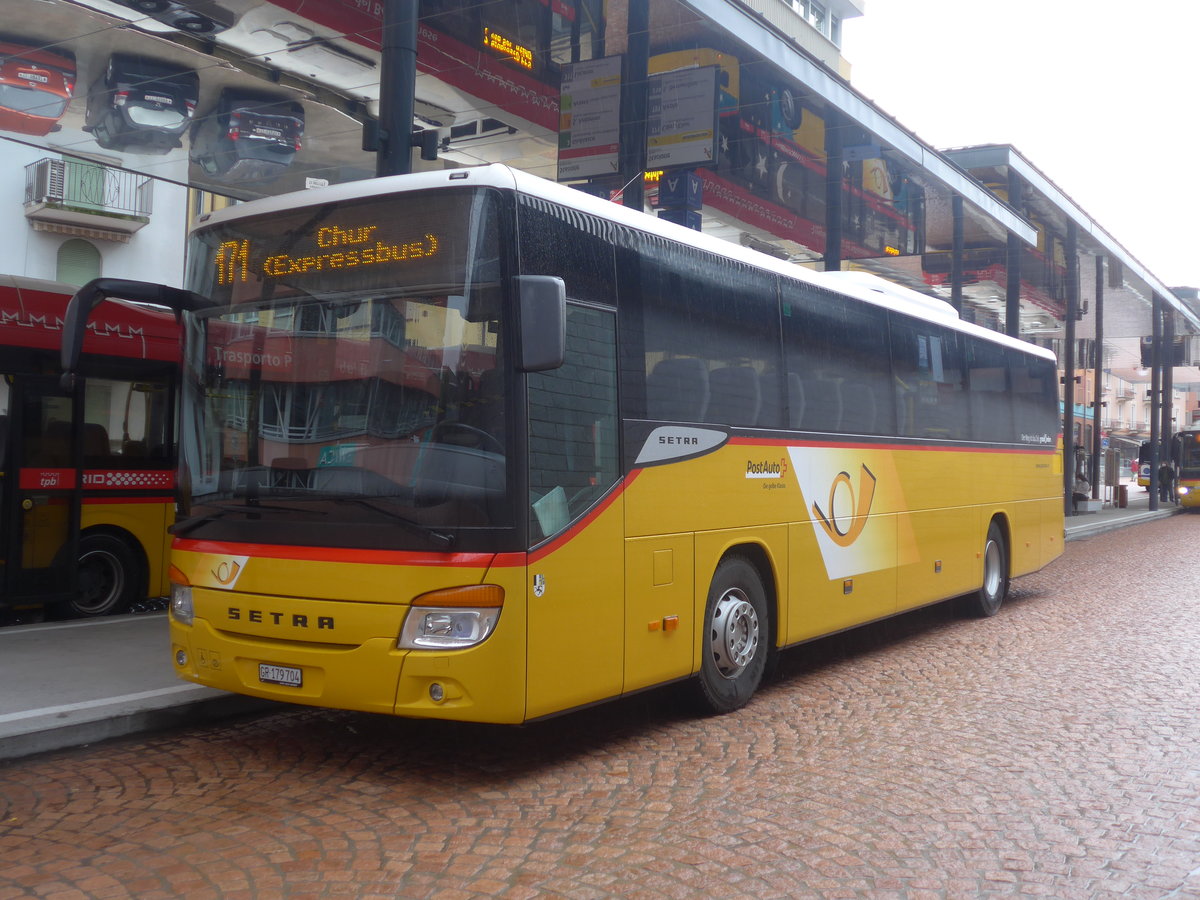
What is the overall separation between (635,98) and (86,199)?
17107 mm

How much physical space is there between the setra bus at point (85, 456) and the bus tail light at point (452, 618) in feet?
20.4

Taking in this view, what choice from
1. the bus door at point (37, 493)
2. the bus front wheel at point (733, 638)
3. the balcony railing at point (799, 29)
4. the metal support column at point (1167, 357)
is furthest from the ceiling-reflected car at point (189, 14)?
the metal support column at point (1167, 357)

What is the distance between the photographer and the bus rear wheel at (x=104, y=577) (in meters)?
11.2

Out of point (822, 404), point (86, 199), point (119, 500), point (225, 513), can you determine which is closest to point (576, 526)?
point (225, 513)

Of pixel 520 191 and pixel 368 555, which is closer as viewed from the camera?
pixel 368 555

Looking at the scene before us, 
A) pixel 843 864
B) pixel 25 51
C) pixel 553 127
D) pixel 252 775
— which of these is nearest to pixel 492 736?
pixel 252 775

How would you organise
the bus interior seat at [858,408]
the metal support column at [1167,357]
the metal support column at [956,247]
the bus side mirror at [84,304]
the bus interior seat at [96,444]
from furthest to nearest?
the metal support column at [1167,357] < the metal support column at [956,247] < the bus interior seat at [96,444] < the bus interior seat at [858,408] < the bus side mirror at [84,304]

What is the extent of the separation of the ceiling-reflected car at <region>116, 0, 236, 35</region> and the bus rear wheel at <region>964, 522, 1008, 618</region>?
354 inches

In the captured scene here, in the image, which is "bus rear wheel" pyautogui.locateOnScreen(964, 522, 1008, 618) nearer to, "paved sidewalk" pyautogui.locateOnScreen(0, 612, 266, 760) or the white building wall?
"paved sidewalk" pyautogui.locateOnScreen(0, 612, 266, 760)

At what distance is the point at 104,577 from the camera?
452 inches

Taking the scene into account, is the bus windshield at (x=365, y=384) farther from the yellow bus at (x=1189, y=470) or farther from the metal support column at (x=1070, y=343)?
the yellow bus at (x=1189, y=470)

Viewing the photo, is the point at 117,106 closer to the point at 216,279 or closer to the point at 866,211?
the point at 216,279

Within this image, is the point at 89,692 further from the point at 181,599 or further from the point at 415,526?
the point at 415,526

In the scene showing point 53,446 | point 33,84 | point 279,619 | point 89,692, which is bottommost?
point 89,692
